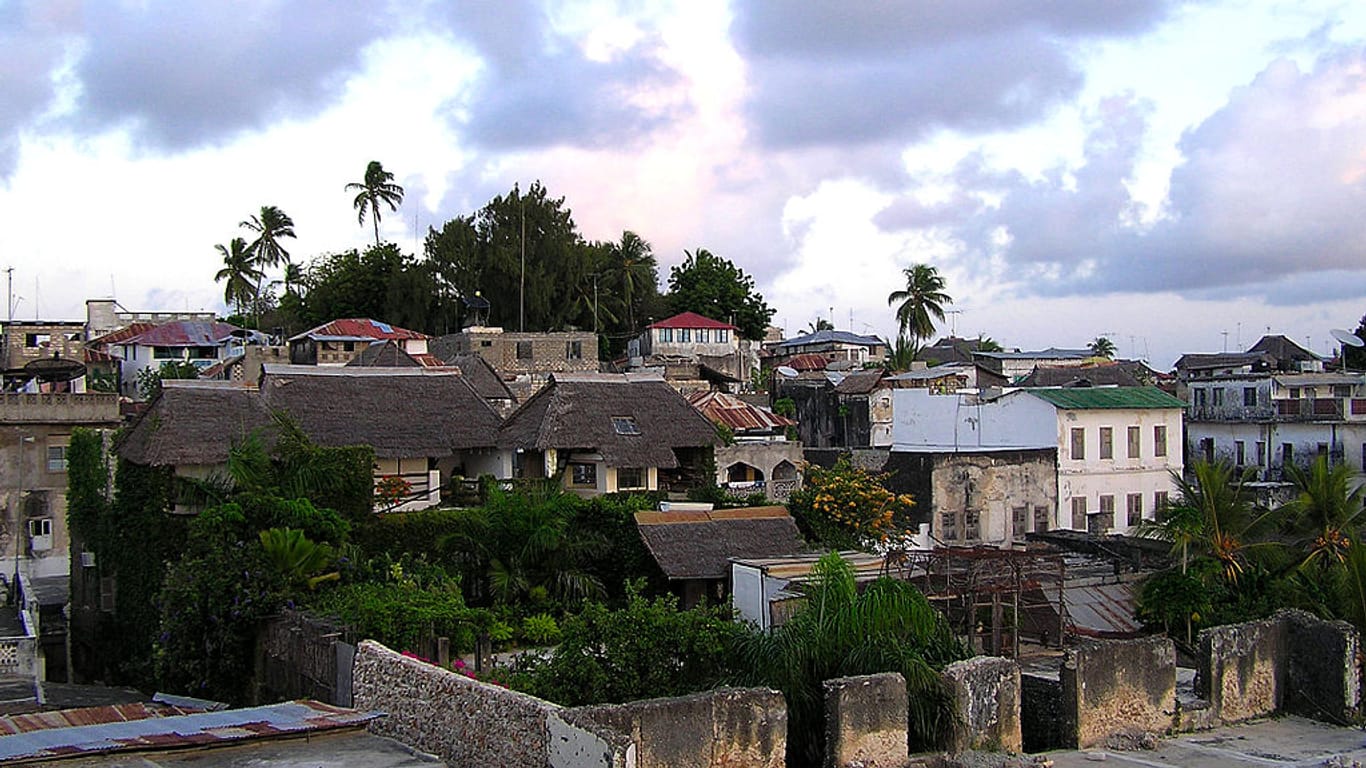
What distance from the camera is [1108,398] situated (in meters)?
36.0

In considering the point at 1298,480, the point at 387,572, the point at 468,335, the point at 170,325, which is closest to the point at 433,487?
the point at 387,572

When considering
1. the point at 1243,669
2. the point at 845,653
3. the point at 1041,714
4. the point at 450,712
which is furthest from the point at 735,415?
the point at 450,712

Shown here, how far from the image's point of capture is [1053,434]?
34.4m

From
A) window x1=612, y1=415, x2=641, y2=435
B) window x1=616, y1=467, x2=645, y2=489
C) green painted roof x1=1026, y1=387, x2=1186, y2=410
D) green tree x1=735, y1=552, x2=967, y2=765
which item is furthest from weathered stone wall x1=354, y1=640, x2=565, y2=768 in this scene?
green painted roof x1=1026, y1=387, x2=1186, y2=410

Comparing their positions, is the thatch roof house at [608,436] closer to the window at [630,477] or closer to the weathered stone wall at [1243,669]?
the window at [630,477]

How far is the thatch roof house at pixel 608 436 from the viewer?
29703 millimetres

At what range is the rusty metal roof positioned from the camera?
39.1 ft

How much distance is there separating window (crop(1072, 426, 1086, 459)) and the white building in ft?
0.09

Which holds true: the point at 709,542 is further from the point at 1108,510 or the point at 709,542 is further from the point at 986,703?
the point at 1108,510

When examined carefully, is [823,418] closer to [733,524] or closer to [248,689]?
[733,524]

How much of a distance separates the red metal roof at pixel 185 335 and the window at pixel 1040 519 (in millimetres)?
41634

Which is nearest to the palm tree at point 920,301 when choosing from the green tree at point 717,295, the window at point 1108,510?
the green tree at point 717,295

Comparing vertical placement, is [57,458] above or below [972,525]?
above

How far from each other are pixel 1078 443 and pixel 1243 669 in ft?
63.1
